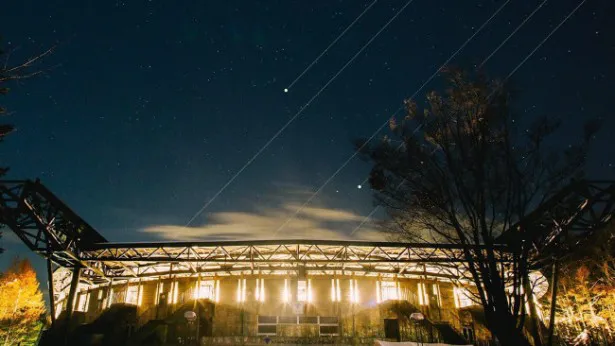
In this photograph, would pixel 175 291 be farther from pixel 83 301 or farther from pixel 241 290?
pixel 83 301

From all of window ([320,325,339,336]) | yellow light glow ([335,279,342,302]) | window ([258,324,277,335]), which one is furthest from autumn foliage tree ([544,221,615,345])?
window ([258,324,277,335])

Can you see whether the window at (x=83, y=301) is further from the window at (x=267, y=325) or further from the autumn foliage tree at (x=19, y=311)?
the window at (x=267, y=325)

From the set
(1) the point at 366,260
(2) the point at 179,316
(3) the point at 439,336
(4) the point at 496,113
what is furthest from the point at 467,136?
(2) the point at 179,316

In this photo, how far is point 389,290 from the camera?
26.3 m

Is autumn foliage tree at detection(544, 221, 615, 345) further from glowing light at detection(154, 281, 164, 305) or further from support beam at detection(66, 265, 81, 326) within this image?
support beam at detection(66, 265, 81, 326)

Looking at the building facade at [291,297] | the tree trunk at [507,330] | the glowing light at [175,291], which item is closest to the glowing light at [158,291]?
the building facade at [291,297]

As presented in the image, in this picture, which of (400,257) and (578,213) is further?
(400,257)

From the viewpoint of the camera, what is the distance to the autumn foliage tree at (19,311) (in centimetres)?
3628

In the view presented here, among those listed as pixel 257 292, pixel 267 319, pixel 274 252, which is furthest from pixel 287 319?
pixel 274 252

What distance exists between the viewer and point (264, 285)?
2616 centimetres

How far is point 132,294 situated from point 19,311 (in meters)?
23.5

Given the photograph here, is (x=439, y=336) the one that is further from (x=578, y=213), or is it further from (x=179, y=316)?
(x=179, y=316)

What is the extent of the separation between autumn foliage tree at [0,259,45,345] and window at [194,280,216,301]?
23.6 metres

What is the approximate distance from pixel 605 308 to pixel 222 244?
32.2 metres
